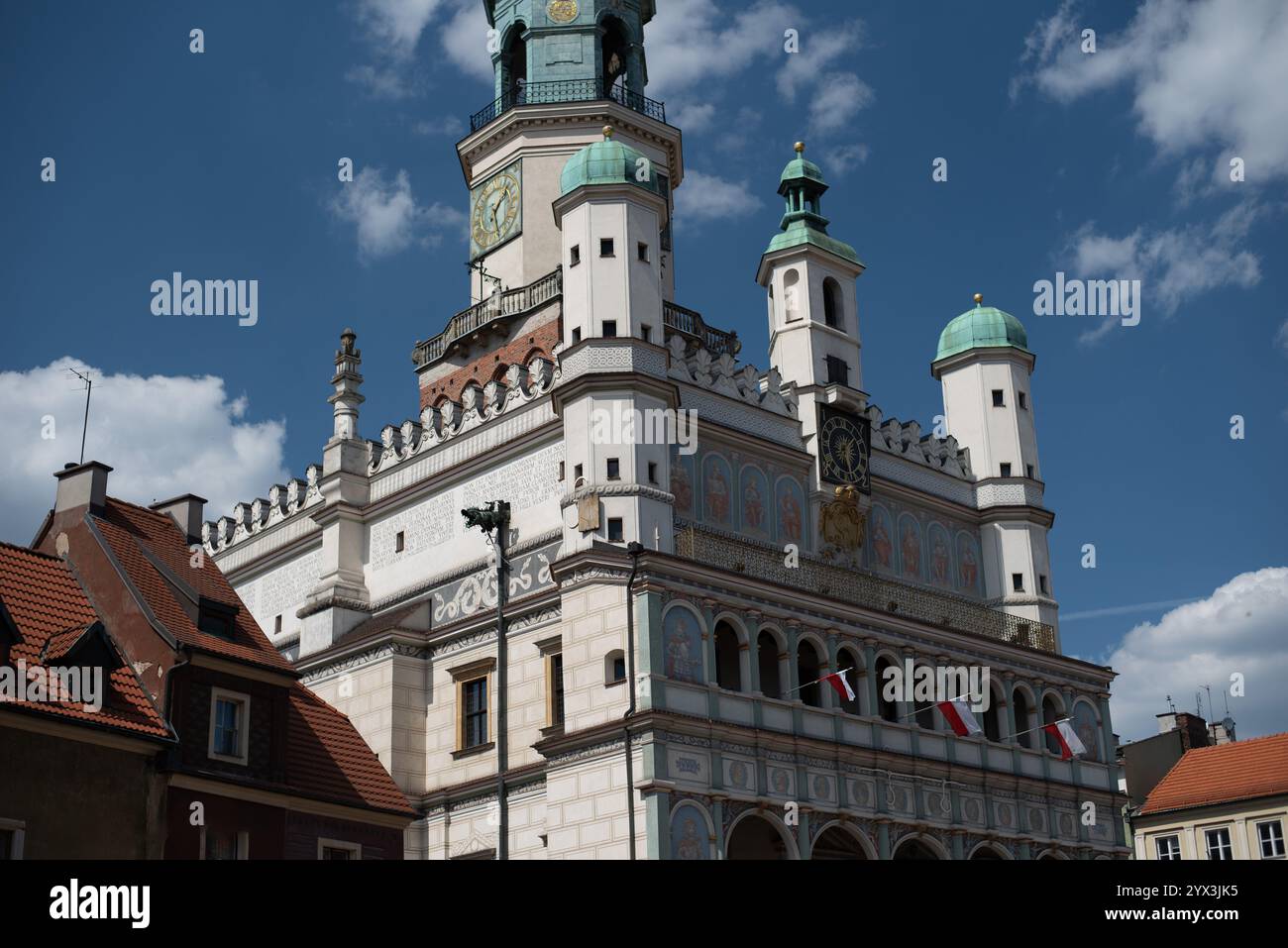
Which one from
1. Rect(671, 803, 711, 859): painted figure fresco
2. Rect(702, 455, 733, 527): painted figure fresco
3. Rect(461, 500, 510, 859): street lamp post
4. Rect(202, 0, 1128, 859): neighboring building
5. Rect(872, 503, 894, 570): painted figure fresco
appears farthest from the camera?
Rect(872, 503, 894, 570): painted figure fresco

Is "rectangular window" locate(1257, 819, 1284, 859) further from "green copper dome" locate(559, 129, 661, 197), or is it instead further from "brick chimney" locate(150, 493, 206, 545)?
"brick chimney" locate(150, 493, 206, 545)

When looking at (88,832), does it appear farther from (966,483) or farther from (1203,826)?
(1203,826)

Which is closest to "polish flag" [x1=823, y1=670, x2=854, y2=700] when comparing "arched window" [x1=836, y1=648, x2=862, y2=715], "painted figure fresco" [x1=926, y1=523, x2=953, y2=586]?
A: "arched window" [x1=836, y1=648, x2=862, y2=715]

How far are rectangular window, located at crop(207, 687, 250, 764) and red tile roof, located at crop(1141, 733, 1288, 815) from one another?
4116cm

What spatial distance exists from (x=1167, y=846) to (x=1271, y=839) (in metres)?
4.54

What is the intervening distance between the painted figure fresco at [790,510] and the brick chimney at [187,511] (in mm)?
18113

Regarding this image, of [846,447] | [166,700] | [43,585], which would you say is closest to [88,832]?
[166,700]

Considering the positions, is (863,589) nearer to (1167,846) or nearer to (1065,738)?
(1065,738)

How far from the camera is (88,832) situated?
2839cm

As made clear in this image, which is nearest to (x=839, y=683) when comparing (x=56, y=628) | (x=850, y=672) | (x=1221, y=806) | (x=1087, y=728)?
(x=850, y=672)

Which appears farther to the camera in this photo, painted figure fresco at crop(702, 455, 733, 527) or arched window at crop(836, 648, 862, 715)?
painted figure fresco at crop(702, 455, 733, 527)

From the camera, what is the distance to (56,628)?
102ft

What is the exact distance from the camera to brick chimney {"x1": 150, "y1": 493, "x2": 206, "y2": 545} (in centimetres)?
3778
